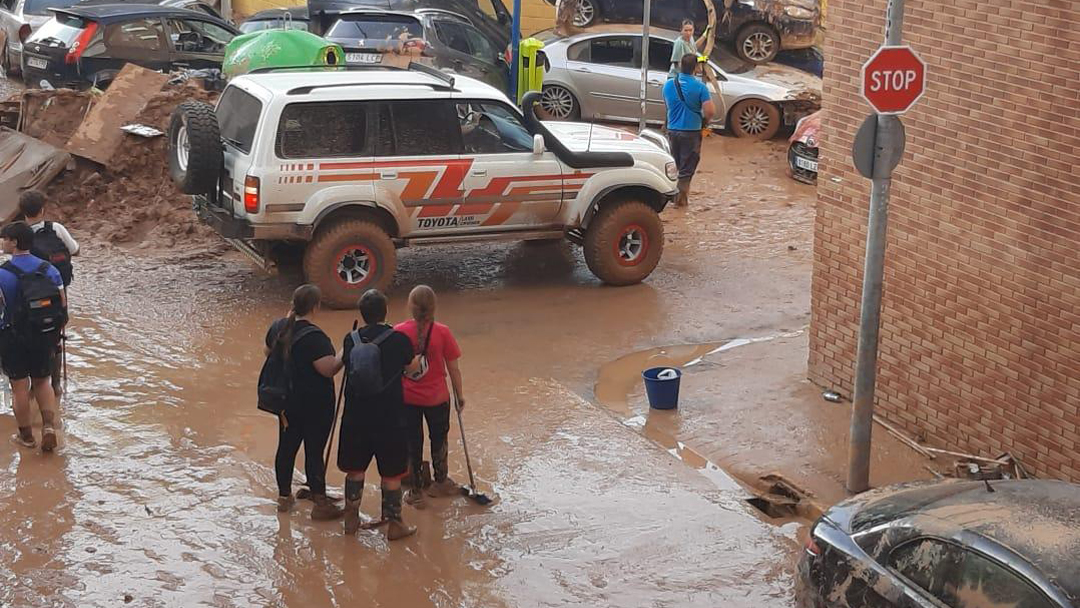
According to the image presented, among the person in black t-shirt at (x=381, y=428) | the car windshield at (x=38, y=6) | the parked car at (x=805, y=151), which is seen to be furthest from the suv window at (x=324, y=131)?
the car windshield at (x=38, y=6)

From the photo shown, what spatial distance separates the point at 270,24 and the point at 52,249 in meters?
12.5

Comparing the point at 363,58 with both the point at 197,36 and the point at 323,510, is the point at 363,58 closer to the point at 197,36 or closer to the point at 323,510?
the point at 197,36

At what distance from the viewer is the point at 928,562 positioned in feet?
19.4

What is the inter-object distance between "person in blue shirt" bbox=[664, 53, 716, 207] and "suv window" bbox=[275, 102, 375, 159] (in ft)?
15.6

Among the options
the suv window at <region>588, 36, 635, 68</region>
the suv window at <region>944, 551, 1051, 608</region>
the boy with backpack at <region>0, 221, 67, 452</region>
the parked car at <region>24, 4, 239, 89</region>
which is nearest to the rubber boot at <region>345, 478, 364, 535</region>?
the boy with backpack at <region>0, 221, 67, 452</region>

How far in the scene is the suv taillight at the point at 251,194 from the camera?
39.3ft

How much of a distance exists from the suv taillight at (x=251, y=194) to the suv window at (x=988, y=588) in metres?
7.76

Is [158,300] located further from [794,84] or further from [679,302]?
[794,84]

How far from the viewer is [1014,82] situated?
866 cm

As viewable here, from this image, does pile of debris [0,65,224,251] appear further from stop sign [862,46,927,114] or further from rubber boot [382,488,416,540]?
stop sign [862,46,927,114]

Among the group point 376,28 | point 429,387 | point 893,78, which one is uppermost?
point 893,78

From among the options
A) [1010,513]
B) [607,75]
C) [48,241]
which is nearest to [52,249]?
[48,241]

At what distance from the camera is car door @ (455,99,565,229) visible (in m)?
12.8

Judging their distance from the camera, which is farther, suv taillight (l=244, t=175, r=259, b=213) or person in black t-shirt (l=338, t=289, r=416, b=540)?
suv taillight (l=244, t=175, r=259, b=213)
